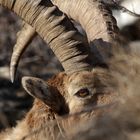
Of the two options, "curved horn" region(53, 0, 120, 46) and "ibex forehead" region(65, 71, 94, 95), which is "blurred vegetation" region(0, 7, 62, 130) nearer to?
"curved horn" region(53, 0, 120, 46)

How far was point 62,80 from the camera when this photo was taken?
7.00 metres

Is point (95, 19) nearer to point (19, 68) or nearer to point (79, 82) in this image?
point (79, 82)

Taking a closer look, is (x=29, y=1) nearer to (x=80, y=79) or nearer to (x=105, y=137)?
(x=80, y=79)

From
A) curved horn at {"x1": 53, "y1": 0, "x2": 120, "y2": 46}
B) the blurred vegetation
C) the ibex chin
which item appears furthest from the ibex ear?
the blurred vegetation

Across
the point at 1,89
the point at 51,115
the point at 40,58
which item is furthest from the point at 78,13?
the point at 40,58

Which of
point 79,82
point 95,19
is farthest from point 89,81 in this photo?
point 95,19

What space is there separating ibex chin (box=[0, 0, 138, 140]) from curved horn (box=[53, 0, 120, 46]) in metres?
0.06

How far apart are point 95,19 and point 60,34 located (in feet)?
2.49

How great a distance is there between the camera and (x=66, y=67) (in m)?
7.09

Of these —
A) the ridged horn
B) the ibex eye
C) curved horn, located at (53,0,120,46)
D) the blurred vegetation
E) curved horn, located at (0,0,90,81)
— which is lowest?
the blurred vegetation

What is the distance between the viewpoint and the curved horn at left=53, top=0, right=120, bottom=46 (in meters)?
7.46

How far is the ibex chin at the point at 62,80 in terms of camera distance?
22.3ft

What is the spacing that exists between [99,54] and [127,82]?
7.00 ft

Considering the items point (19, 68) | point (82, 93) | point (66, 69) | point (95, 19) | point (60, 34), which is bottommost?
point (19, 68)
